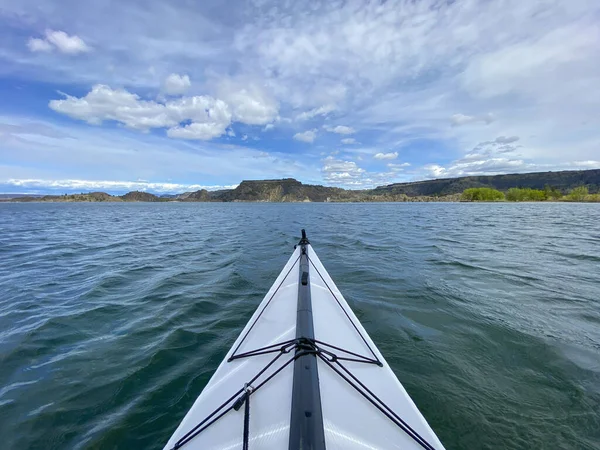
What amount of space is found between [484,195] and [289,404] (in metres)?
167

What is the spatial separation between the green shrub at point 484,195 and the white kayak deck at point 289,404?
164121 millimetres

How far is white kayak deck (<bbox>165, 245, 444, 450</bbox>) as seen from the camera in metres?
2.35

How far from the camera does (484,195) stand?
452ft

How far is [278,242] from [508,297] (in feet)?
43.1

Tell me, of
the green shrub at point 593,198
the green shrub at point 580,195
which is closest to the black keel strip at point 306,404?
the green shrub at point 593,198

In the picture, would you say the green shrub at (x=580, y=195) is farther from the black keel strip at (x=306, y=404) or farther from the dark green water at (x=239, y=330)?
the black keel strip at (x=306, y=404)

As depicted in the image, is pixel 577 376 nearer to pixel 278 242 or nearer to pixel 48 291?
pixel 48 291

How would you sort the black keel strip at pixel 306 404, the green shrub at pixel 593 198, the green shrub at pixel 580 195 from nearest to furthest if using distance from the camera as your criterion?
the black keel strip at pixel 306 404 < the green shrub at pixel 593 198 < the green shrub at pixel 580 195

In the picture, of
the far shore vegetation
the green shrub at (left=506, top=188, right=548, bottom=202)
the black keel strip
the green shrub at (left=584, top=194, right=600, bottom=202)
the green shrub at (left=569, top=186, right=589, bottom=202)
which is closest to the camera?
the black keel strip

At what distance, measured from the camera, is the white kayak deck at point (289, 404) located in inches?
92.4

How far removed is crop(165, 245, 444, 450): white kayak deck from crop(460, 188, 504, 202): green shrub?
538ft

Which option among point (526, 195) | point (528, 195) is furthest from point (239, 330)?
point (528, 195)

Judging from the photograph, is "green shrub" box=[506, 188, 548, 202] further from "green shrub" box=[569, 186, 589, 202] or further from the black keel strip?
the black keel strip

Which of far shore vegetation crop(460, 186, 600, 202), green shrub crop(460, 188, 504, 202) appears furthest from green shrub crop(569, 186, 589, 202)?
green shrub crop(460, 188, 504, 202)
